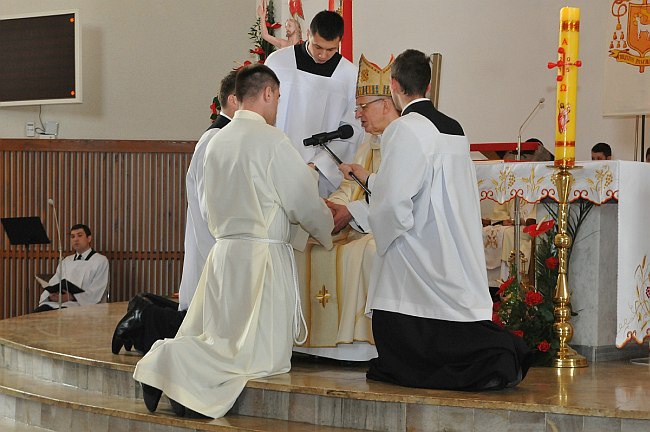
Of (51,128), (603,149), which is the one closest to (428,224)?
(603,149)

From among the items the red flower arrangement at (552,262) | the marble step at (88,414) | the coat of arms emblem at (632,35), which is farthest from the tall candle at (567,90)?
the coat of arms emblem at (632,35)

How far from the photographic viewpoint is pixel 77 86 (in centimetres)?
1270

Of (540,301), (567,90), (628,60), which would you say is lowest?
(540,301)

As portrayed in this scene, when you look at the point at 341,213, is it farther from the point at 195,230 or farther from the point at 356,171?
the point at 195,230

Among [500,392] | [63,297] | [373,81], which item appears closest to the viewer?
[500,392]

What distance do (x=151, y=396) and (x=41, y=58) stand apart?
27.9 ft

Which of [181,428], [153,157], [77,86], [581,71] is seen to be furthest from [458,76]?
[181,428]

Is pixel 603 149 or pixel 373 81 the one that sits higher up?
pixel 373 81

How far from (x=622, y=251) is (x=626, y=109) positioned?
3.45m

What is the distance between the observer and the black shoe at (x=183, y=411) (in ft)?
16.8

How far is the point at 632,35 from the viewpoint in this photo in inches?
358

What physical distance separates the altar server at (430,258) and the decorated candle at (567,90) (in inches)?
32.5

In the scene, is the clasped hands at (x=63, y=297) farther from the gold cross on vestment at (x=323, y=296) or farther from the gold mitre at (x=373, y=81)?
the gold mitre at (x=373, y=81)

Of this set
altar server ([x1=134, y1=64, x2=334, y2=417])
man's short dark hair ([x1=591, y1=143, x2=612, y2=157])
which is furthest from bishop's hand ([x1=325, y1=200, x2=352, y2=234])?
man's short dark hair ([x1=591, y1=143, x2=612, y2=157])
